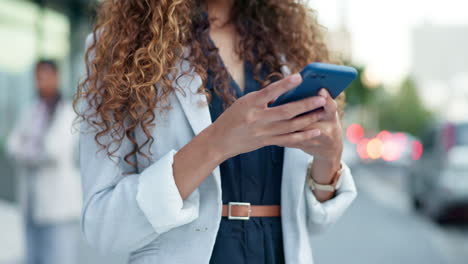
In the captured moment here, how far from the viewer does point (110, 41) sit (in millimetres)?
1488

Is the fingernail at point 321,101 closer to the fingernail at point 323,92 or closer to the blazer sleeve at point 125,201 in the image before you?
the fingernail at point 323,92

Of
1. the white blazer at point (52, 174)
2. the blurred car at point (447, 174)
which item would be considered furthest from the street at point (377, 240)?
the white blazer at point (52, 174)

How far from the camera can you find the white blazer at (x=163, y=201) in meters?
1.33

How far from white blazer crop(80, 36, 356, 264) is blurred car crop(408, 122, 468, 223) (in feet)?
20.8

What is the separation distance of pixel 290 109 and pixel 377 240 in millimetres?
6124

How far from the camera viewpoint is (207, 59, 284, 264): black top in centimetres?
146

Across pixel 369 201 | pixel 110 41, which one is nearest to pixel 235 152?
pixel 110 41

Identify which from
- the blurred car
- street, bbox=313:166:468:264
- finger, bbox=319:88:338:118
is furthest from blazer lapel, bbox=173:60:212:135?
the blurred car

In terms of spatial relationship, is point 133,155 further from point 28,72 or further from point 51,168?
point 28,72

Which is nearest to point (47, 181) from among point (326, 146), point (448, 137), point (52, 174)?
point (52, 174)

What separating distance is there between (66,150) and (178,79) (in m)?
2.83

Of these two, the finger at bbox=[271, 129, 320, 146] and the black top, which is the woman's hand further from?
the black top

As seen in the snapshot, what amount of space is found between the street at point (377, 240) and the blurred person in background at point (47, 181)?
1337 mm

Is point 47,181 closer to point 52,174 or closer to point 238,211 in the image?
point 52,174
